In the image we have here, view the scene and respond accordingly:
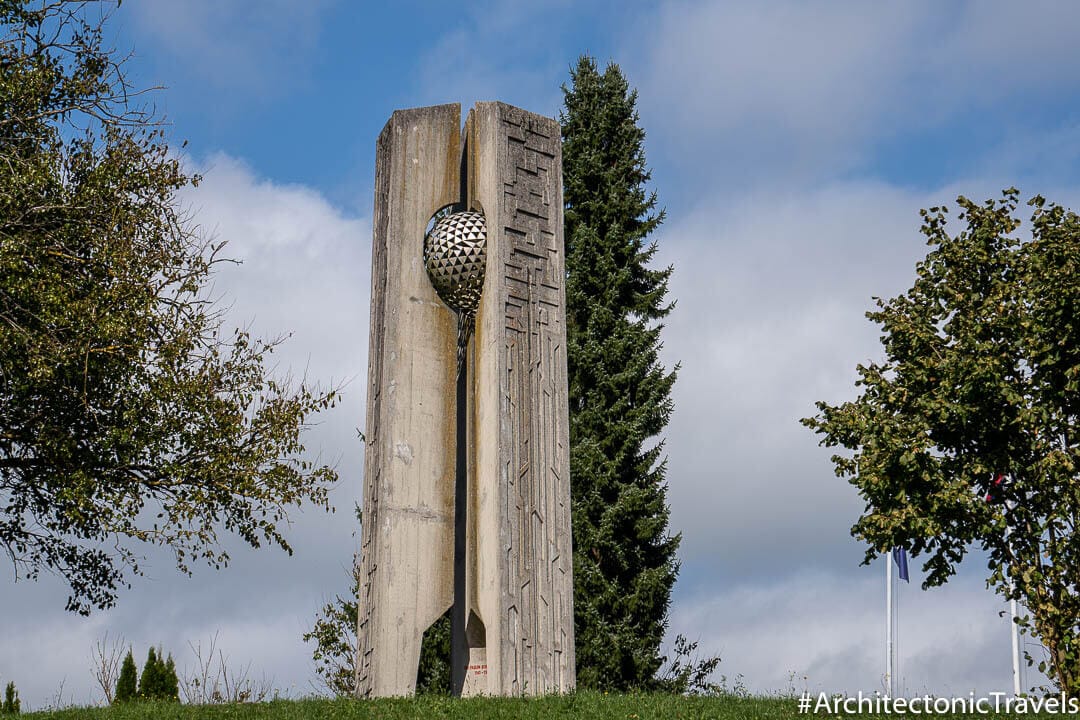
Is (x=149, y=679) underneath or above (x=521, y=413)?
underneath

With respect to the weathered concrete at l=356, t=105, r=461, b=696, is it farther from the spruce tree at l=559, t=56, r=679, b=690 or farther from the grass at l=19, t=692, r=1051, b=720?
the spruce tree at l=559, t=56, r=679, b=690

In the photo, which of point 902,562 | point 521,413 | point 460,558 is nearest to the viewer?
point 521,413

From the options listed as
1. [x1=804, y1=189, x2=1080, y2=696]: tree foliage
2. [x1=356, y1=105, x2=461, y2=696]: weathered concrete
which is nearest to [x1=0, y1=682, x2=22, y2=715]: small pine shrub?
[x1=356, y1=105, x2=461, y2=696]: weathered concrete

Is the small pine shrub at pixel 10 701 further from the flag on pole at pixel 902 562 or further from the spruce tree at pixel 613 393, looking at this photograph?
the flag on pole at pixel 902 562

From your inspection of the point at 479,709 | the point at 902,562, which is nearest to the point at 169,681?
the point at 479,709

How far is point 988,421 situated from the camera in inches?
545

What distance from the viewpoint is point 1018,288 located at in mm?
13969

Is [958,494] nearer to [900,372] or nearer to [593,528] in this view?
[900,372]

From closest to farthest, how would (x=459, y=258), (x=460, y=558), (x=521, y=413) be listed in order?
(x=521, y=413) < (x=460, y=558) < (x=459, y=258)

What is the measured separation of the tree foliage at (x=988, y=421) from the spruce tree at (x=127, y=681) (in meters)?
10.4

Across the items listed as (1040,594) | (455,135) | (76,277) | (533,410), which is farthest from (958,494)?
(76,277)

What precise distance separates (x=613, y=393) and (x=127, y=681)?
9.35 m

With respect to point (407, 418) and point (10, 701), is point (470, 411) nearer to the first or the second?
point (407, 418)

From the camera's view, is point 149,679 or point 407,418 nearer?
point 407,418
